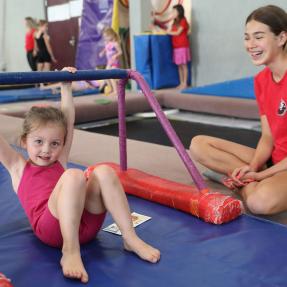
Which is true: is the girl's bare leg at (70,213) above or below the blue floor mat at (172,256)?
above

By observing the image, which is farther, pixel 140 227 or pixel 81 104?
pixel 81 104

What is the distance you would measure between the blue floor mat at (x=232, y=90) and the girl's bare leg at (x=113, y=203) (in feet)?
11.5

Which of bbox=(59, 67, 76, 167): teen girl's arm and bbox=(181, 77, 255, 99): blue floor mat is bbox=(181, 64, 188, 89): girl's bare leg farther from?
bbox=(59, 67, 76, 167): teen girl's arm

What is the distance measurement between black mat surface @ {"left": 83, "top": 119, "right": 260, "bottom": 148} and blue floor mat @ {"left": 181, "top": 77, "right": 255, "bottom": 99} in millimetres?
659

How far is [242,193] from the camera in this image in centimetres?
179

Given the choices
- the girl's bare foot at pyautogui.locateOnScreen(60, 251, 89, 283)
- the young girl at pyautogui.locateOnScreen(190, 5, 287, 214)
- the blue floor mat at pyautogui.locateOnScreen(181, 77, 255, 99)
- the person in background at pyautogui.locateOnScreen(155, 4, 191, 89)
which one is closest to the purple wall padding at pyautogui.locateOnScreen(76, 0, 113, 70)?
the person in background at pyautogui.locateOnScreen(155, 4, 191, 89)

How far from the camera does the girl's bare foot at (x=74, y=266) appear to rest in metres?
1.21

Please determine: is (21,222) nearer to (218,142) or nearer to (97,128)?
(218,142)

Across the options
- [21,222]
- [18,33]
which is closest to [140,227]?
[21,222]

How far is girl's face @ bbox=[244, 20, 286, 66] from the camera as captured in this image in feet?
5.73

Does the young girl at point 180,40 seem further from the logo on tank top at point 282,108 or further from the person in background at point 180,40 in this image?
the logo on tank top at point 282,108

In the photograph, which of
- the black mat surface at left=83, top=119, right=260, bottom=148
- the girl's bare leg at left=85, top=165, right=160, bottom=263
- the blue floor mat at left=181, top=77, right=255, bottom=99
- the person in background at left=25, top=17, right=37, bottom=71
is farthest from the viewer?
the person in background at left=25, top=17, right=37, bottom=71

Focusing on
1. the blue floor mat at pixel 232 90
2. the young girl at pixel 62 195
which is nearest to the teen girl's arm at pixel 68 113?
the young girl at pixel 62 195

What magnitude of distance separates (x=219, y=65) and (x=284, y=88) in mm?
4168
